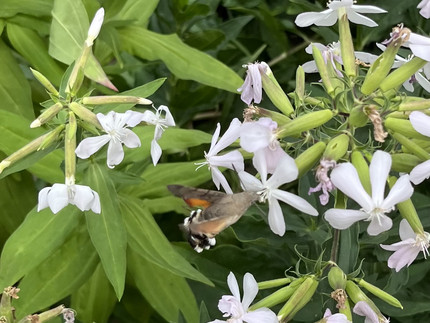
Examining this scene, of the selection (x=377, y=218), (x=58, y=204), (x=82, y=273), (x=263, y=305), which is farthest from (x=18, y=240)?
(x=377, y=218)

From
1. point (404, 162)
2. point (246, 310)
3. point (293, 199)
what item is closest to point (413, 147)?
point (404, 162)

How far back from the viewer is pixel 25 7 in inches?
41.9

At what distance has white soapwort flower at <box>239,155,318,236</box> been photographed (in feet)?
2.05

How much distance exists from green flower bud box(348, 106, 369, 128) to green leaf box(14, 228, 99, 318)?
0.48 meters

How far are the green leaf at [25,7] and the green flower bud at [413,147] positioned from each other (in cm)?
62

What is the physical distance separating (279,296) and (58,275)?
1.27 ft

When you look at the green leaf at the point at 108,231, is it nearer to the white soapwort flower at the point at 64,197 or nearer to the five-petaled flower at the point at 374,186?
the white soapwort flower at the point at 64,197

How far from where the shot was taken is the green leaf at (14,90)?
3.47 feet

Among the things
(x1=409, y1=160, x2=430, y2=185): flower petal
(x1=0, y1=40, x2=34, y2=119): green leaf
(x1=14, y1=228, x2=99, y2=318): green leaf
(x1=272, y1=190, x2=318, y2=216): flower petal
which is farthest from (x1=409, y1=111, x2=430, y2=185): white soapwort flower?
(x1=0, y1=40, x2=34, y2=119): green leaf

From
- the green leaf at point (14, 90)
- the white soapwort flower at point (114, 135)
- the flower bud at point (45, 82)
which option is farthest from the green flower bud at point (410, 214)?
the green leaf at point (14, 90)

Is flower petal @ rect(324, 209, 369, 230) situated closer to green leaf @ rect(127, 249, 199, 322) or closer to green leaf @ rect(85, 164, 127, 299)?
green leaf @ rect(85, 164, 127, 299)

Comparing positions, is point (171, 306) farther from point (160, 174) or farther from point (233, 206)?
point (233, 206)

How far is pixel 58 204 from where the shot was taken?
726mm

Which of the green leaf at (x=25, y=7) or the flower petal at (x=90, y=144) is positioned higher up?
the green leaf at (x=25, y=7)
